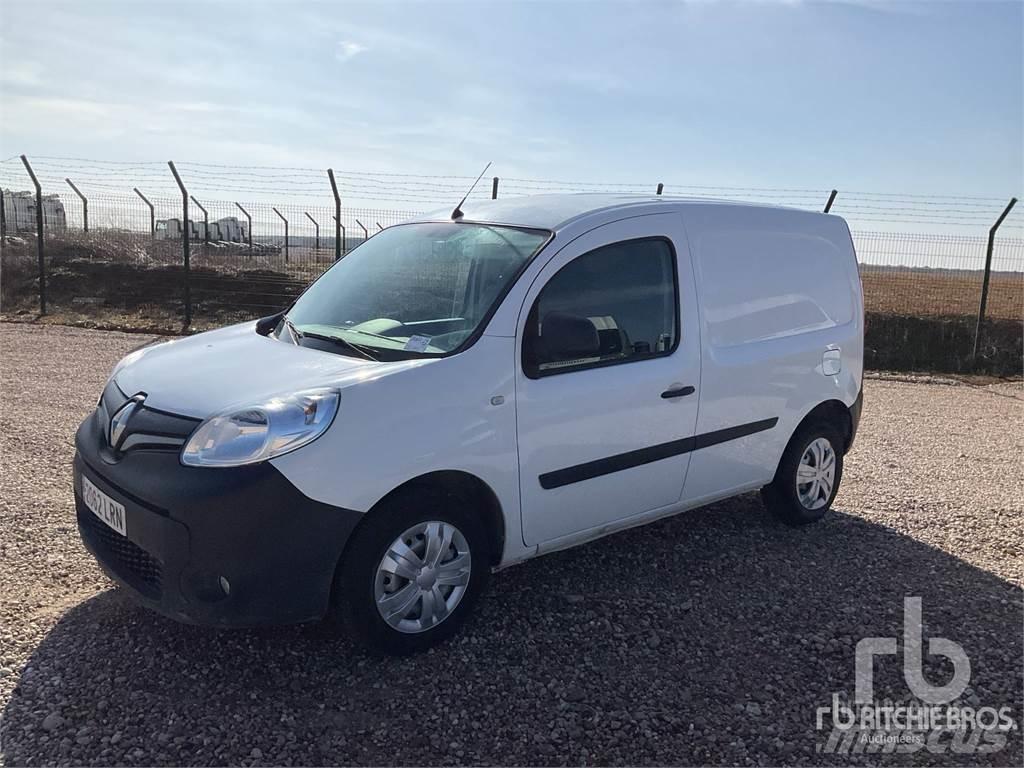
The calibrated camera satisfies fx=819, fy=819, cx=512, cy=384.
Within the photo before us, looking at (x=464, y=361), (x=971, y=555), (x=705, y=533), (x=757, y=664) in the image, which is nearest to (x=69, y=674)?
(x=464, y=361)

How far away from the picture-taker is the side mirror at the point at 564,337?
3547 millimetres

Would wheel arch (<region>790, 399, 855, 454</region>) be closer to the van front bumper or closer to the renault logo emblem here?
the van front bumper

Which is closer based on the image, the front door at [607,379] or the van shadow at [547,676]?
the van shadow at [547,676]

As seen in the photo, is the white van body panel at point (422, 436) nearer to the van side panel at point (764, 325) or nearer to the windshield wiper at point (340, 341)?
the windshield wiper at point (340, 341)

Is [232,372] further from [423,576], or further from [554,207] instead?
[554,207]

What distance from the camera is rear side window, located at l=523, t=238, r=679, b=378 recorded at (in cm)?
356

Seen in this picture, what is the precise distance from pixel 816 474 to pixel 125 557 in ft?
12.6

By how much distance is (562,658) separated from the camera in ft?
11.1

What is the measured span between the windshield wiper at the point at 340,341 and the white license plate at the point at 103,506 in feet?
3.54

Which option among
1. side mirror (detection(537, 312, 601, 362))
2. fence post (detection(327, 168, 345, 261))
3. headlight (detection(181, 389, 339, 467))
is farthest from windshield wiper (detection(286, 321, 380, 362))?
fence post (detection(327, 168, 345, 261))

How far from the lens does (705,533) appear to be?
4.84 meters

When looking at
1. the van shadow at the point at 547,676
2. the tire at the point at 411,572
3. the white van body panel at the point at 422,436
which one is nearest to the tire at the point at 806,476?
the van shadow at the point at 547,676

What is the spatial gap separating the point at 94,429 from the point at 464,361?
5.33 ft

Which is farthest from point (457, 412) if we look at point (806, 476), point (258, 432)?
point (806, 476)
